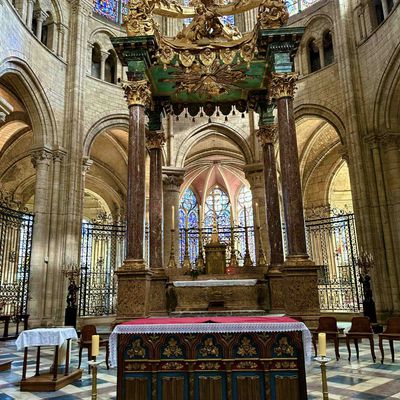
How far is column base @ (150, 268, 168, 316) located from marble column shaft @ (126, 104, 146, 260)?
60.8 inches

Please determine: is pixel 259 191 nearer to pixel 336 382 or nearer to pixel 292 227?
pixel 292 227

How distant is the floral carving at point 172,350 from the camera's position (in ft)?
13.4

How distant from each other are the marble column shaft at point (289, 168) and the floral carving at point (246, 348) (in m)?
3.03

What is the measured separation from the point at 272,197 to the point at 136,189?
3.40 m

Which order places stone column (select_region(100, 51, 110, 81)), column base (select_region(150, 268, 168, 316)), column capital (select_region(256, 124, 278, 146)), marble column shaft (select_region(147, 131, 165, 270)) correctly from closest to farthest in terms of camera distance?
1. column base (select_region(150, 268, 168, 316))
2. marble column shaft (select_region(147, 131, 165, 270))
3. column capital (select_region(256, 124, 278, 146))
4. stone column (select_region(100, 51, 110, 81))

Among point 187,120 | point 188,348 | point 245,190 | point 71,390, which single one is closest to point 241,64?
point 188,348

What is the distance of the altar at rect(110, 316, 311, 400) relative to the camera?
12.9 feet

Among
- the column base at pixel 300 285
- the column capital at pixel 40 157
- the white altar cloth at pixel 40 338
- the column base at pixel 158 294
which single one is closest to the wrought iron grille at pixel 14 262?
the column capital at pixel 40 157

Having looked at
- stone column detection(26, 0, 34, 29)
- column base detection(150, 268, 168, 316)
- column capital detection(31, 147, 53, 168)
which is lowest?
column base detection(150, 268, 168, 316)

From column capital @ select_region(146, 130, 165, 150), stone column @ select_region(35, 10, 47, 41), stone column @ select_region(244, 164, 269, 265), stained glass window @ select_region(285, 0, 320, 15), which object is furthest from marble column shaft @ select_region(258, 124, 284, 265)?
stained glass window @ select_region(285, 0, 320, 15)

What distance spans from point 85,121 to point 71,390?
10.6 m

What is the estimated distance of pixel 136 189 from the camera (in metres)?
7.28

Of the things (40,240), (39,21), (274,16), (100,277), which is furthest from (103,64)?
(274,16)

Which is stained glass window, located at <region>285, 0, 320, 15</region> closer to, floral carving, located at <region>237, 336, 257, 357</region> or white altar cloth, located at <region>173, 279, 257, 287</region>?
white altar cloth, located at <region>173, 279, 257, 287</region>
